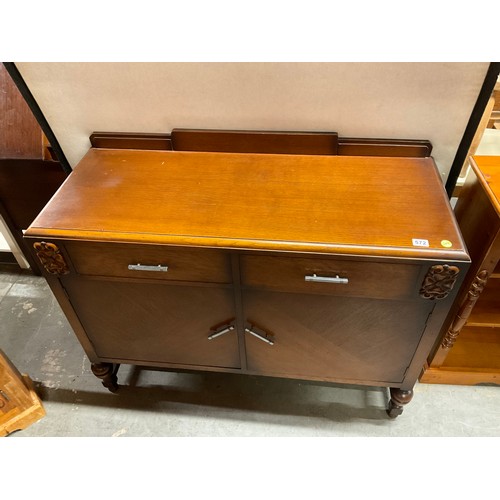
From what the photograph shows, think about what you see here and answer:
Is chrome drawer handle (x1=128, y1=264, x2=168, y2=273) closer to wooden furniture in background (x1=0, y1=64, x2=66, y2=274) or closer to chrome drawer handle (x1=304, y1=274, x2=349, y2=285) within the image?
chrome drawer handle (x1=304, y1=274, x2=349, y2=285)

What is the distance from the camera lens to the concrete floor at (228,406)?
130cm

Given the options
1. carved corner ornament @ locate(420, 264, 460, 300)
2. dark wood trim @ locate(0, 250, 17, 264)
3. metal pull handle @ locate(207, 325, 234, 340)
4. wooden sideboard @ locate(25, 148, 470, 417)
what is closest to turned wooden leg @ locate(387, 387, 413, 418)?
wooden sideboard @ locate(25, 148, 470, 417)

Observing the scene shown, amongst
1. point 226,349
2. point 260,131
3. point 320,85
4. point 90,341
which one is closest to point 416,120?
point 320,85

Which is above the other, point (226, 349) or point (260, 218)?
point (260, 218)

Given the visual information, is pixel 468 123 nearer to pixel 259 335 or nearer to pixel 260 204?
pixel 260 204

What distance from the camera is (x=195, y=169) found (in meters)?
1.06

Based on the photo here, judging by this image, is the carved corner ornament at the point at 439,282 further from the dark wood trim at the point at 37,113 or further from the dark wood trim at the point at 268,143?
the dark wood trim at the point at 37,113

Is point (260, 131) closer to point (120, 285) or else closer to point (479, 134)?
point (120, 285)

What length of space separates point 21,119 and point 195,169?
0.69 m

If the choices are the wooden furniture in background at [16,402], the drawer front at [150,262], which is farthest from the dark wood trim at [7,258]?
the drawer front at [150,262]

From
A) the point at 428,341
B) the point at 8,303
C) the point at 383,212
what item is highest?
the point at 383,212

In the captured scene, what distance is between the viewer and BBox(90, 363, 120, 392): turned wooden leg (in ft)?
4.25

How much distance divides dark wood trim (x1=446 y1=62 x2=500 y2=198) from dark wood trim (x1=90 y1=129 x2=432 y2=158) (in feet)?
0.27

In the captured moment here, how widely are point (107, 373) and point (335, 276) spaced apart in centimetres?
84
